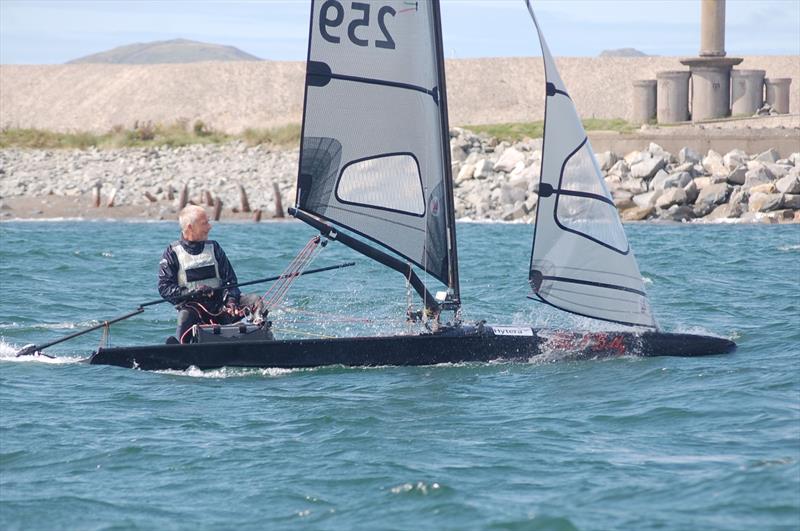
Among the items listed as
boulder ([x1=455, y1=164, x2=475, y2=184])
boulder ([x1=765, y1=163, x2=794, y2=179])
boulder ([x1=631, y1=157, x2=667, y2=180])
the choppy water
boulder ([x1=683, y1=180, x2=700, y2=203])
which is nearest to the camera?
the choppy water

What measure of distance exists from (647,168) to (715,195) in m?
2.19

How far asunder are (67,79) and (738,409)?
3265 inches

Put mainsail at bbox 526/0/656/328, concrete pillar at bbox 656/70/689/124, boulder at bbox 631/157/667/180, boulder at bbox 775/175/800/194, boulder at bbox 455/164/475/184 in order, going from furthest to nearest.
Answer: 1. concrete pillar at bbox 656/70/689/124
2. boulder at bbox 455/164/475/184
3. boulder at bbox 631/157/667/180
4. boulder at bbox 775/175/800/194
5. mainsail at bbox 526/0/656/328

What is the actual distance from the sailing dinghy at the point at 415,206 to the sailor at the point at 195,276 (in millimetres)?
318

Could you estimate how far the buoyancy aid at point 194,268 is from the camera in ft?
35.4

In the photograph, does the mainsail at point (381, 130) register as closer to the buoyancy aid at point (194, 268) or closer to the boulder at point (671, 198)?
the buoyancy aid at point (194, 268)

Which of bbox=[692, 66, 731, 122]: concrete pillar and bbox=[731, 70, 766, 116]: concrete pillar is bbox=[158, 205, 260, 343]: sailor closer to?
bbox=[692, 66, 731, 122]: concrete pillar

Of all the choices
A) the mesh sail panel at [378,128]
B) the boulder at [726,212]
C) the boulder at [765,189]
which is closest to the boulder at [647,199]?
the boulder at [726,212]

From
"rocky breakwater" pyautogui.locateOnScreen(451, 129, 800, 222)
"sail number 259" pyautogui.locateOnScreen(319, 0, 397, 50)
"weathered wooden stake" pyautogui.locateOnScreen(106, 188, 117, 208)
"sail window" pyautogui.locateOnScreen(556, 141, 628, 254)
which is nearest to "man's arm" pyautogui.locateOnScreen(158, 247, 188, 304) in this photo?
"sail number 259" pyautogui.locateOnScreen(319, 0, 397, 50)

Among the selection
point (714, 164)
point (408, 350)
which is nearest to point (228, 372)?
point (408, 350)

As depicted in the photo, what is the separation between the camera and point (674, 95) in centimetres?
3900

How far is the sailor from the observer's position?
10727 mm

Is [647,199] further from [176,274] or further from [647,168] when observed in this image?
[176,274]

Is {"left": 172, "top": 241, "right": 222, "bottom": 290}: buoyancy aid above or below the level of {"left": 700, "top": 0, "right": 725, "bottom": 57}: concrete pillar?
below
